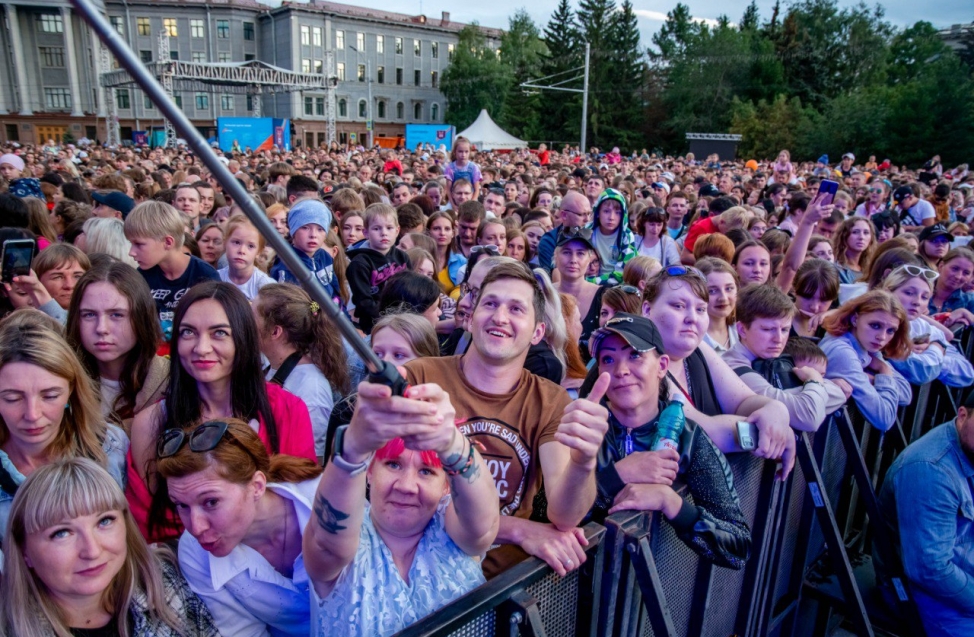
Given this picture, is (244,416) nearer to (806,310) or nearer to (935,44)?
(806,310)

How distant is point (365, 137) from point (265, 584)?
77.8 metres

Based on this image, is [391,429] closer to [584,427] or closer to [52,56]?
[584,427]

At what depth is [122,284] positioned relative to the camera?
3055mm

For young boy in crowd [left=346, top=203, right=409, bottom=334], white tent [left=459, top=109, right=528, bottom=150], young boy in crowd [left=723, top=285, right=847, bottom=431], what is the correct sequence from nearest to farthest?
young boy in crowd [left=723, top=285, right=847, bottom=431]
young boy in crowd [left=346, top=203, right=409, bottom=334]
white tent [left=459, top=109, right=528, bottom=150]

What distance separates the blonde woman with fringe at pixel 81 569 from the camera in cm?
179

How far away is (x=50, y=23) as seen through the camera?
5969 centimetres

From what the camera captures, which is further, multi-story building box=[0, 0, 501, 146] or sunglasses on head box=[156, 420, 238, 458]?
multi-story building box=[0, 0, 501, 146]

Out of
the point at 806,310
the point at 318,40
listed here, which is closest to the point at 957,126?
the point at 806,310

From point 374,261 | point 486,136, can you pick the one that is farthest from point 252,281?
point 486,136

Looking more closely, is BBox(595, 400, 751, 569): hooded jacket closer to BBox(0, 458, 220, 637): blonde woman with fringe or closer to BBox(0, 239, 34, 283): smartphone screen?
BBox(0, 458, 220, 637): blonde woman with fringe

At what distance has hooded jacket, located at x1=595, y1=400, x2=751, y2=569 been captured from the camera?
7.43 feet

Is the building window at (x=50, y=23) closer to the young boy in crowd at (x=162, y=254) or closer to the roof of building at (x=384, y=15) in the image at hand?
the roof of building at (x=384, y=15)

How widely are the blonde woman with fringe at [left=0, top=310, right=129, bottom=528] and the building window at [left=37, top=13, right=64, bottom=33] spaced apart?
238 feet

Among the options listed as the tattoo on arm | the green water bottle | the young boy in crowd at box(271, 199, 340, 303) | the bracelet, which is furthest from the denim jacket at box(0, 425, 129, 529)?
the young boy in crowd at box(271, 199, 340, 303)
